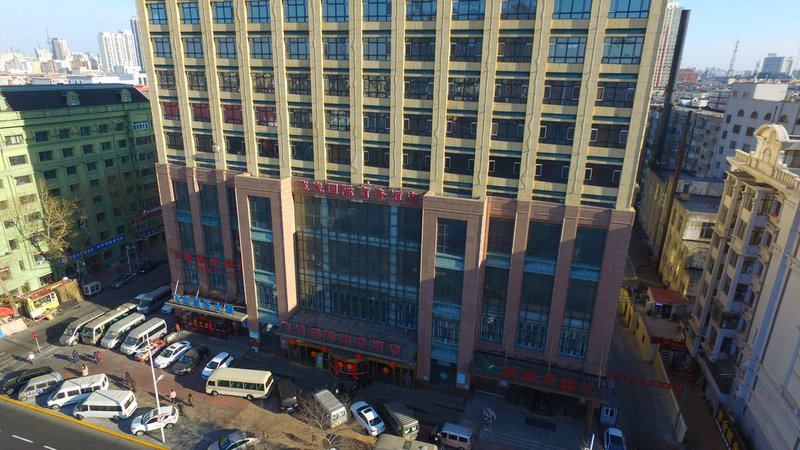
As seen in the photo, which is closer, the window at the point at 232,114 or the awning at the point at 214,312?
the window at the point at 232,114

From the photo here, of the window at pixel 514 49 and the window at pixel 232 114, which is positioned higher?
the window at pixel 514 49

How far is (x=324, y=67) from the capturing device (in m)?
46.8

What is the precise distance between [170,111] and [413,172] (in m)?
31.5

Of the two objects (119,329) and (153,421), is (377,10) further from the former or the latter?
(119,329)

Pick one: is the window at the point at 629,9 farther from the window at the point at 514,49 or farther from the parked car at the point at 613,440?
the parked car at the point at 613,440

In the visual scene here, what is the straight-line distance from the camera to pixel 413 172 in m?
46.5

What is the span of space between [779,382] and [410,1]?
4693cm

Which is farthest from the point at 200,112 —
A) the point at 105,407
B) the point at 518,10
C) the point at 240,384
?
the point at 518,10

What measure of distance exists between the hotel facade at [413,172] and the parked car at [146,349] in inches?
222

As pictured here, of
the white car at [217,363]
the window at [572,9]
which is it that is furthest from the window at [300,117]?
the white car at [217,363]

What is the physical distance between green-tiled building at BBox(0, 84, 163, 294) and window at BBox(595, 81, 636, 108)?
7633cm

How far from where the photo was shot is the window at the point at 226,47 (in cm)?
4947

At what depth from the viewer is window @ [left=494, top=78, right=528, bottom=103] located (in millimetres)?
41344

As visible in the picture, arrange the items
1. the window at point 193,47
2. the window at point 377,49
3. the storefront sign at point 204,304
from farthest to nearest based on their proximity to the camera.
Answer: the storefront sign at point 204,304, the window at point 193,47, the window at point 377,49
